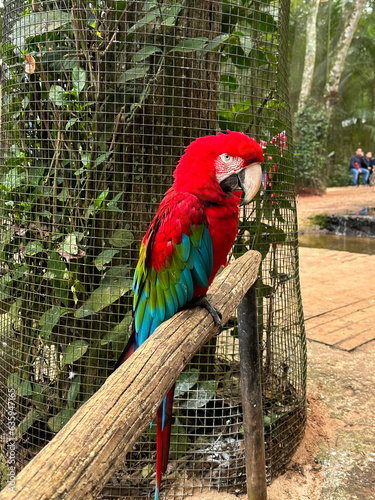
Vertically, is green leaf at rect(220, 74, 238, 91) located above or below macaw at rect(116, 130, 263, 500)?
above

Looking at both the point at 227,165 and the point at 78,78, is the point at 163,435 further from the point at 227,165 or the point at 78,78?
the point at 78,78

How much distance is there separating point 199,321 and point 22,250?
0.99 metres

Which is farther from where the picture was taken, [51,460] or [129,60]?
[129,60]

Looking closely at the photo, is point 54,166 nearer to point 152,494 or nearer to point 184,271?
point 184,271

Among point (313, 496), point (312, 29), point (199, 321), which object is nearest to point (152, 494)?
point (313, 496)

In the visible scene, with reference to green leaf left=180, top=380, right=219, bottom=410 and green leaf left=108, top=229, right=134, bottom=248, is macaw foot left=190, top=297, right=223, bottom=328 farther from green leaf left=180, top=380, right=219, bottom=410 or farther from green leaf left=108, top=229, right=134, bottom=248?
green leaf left=180, top=380, right=219, bottom=410

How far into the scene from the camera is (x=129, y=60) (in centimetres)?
148

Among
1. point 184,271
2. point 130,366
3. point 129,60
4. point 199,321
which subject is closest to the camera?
point 130,366

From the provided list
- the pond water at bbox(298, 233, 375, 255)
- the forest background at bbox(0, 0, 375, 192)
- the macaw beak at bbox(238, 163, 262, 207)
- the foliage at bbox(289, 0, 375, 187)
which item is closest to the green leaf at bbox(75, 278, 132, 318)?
the macaw beak at bbox(238, 163, 262, 207)

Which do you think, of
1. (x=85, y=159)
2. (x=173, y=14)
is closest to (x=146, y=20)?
(x=173, y=14)

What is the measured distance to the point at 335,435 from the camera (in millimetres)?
1880

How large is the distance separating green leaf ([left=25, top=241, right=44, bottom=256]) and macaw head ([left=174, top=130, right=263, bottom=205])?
28.4 inches

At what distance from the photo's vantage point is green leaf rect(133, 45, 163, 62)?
1.40 meters

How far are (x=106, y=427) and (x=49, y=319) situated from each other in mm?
1095
